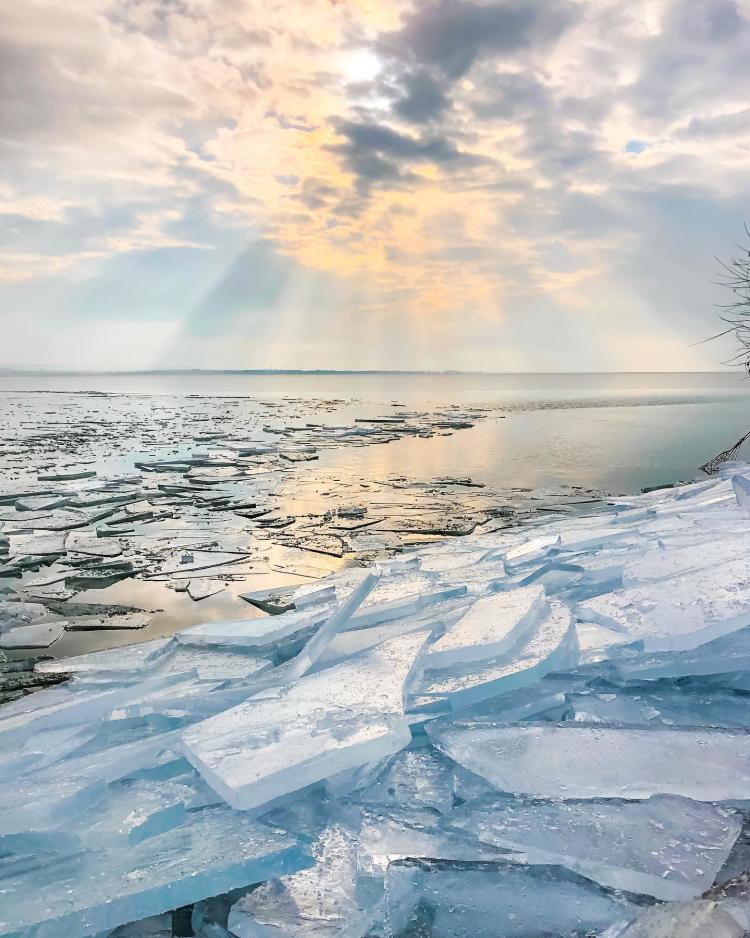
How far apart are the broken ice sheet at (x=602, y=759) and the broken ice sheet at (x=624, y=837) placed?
47mm

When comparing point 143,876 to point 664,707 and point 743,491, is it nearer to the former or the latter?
point 664,707

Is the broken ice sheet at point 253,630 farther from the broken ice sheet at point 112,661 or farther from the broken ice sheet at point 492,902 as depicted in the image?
the broken ice sheet at point 492,902

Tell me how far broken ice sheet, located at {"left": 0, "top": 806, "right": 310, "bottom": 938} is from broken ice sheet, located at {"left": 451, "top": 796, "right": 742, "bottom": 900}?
0.53m

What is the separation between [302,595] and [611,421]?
18342mm

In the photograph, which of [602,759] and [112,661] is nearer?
[602,759]

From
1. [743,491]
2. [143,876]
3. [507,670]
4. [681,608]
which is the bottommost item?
[143,876]

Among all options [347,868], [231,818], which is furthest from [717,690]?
[231,818]

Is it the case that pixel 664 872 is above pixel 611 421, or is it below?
below

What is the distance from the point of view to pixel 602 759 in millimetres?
1867

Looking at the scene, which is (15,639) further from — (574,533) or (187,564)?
(574,533)

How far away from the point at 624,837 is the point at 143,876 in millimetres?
1209

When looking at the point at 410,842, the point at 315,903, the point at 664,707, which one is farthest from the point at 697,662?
the point at 315,903

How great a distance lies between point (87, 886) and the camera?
1587mm

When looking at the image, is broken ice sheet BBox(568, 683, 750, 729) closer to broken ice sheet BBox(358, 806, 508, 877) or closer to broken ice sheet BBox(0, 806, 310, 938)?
broken ice sheet BBox(358, 806, 508, 877)
